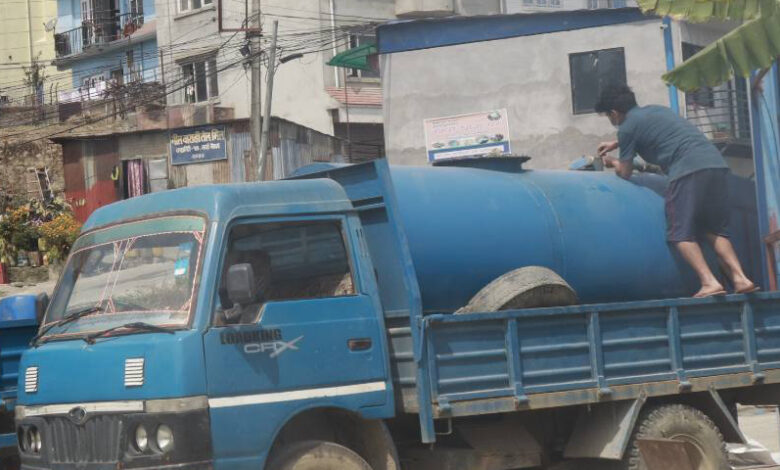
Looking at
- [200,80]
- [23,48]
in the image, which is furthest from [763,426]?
[23,48]

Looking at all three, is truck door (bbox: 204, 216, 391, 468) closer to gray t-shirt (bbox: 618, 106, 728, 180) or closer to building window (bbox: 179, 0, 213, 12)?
gray t-shirt (bbox: 618, 106, 728, 180)

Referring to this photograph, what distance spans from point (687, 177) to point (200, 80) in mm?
30303

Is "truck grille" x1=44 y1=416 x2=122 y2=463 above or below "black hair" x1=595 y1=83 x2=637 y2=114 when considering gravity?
below

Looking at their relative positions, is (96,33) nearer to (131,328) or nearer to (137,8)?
(137,8)

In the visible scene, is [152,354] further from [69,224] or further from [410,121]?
[69,224]

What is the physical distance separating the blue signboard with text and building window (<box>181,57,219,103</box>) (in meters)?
4.96

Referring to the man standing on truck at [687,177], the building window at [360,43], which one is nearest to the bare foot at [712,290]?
the man standing on truck at [687,177]

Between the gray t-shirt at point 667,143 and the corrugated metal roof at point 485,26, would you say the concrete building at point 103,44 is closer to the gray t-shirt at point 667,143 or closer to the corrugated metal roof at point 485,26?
the corrugated metal roof at point 485,26

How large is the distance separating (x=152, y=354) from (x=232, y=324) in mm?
483

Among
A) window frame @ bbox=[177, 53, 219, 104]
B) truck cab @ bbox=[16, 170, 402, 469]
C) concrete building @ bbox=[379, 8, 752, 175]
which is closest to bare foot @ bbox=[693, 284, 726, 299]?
truck cab @ bbox=[16, 170, 402, 469]

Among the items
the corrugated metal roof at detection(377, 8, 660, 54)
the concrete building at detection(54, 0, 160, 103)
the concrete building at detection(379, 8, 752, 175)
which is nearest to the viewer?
the concrete building at detection(379, 8, 752, 175)

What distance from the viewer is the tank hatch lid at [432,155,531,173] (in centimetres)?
857

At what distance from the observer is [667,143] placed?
8781 millimetres

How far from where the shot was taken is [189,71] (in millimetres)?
38000
